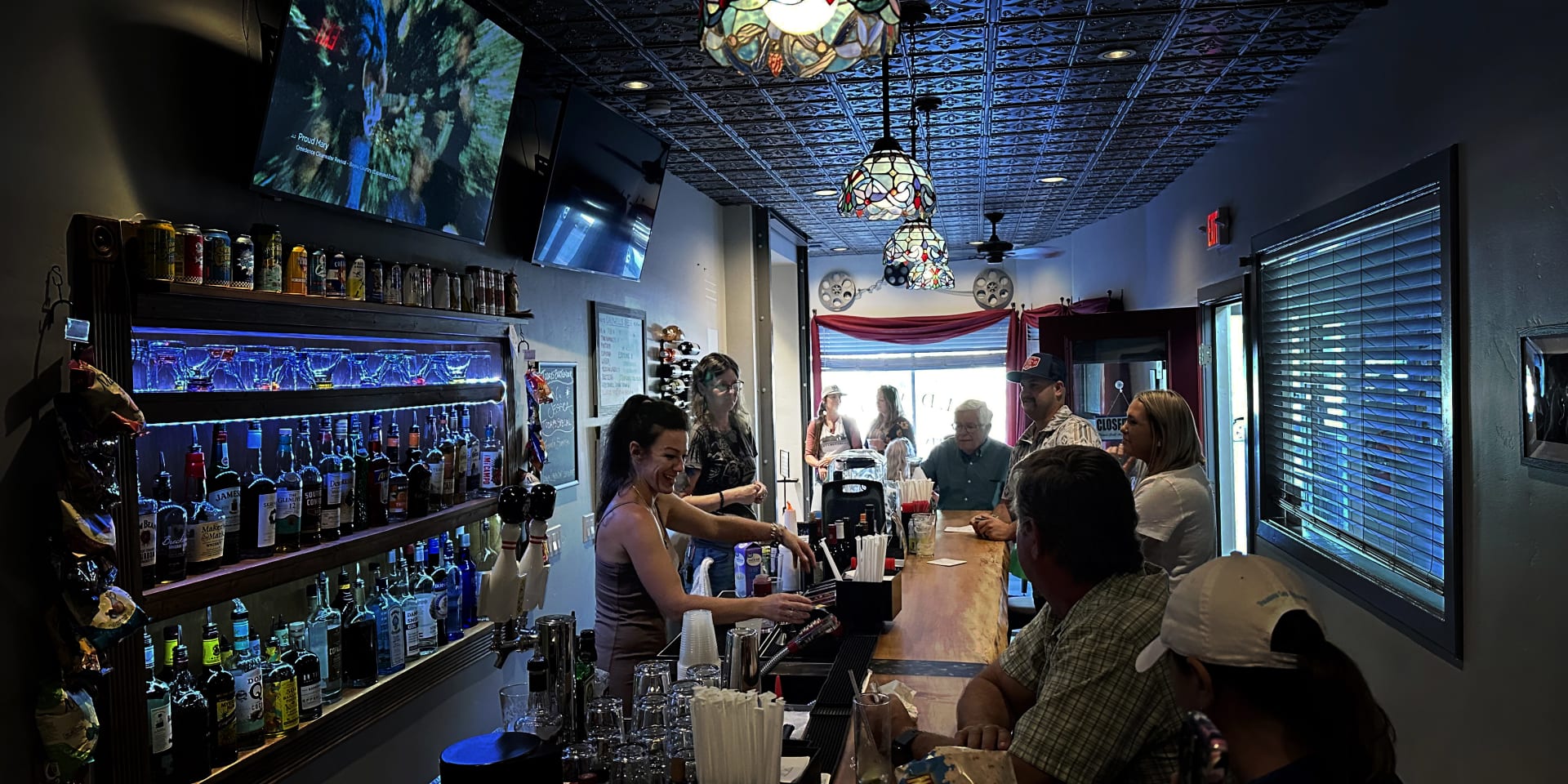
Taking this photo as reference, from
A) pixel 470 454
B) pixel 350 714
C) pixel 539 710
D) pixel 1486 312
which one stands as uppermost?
pixel 1486 312

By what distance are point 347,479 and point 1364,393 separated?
390cm

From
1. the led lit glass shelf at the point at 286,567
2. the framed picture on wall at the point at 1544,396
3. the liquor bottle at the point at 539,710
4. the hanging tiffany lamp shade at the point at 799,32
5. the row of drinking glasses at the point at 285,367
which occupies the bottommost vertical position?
the liquor bottle at the point at 539,710

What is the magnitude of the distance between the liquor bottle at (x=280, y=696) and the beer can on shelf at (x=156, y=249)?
1066 mm

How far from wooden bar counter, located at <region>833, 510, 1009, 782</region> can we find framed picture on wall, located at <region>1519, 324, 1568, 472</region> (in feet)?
5.05

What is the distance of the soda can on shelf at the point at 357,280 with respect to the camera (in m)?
2.90

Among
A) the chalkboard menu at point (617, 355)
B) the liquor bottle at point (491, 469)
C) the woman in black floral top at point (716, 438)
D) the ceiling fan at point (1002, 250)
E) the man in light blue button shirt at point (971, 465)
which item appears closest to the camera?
the liquor bottle at point (491, 469)

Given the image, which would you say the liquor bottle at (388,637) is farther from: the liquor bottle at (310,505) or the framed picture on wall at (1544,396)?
the framed picture on wall at (1544,396)

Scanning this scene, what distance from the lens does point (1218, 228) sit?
599cm

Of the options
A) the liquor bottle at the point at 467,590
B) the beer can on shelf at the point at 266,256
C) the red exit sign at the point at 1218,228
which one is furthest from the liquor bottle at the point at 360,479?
the red exit sign at the point at 1218,228

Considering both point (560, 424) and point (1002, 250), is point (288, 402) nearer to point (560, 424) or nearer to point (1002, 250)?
point (560, 424)

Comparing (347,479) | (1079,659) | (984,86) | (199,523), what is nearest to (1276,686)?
(1079,659)

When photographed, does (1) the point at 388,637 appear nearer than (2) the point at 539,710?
No

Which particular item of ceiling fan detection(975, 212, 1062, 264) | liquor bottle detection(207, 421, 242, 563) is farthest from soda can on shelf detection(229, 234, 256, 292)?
ceiling fan detection(975, 212, 1062, 264)

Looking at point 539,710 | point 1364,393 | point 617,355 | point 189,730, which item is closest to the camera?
point 539,710
